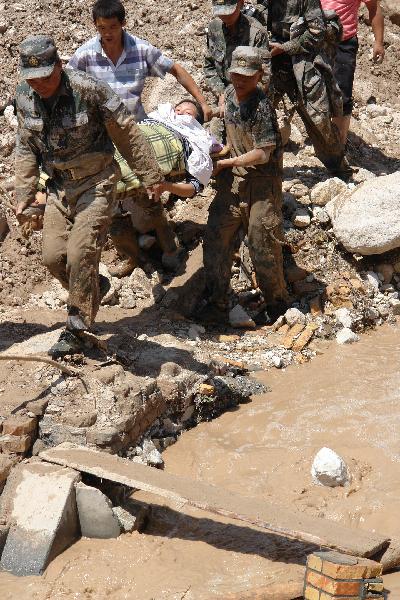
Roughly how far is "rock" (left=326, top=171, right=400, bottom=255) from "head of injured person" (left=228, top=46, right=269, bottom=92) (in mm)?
1636

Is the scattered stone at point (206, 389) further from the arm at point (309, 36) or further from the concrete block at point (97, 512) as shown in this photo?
the arm at point (309, 36)

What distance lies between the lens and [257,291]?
781cm

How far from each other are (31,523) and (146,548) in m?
0.60

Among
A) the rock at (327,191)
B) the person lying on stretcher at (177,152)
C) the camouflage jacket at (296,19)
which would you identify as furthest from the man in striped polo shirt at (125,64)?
the rock at (327,191)

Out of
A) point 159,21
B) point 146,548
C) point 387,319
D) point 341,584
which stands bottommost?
point 387,319

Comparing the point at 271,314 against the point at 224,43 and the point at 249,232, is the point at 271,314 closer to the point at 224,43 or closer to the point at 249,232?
the point at 249,232

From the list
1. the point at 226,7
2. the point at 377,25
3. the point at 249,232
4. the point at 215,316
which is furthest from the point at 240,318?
Result: the point at 377,25

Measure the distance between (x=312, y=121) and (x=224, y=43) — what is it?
Result: 103 cm

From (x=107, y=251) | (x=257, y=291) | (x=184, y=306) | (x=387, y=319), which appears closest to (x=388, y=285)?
(x=387, y=319)

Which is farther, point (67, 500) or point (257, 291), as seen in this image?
point (257, 291)

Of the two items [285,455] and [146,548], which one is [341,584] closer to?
[146,548]

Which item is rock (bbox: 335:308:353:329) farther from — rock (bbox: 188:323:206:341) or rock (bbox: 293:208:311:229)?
rock (bbox: 188:323:206:341)

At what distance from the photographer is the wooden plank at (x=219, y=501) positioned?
4.60m

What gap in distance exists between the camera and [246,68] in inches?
257
